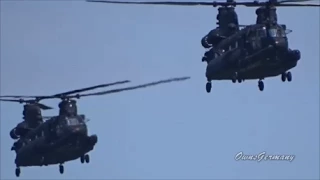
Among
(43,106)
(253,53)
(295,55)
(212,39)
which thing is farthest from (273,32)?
(43,106)

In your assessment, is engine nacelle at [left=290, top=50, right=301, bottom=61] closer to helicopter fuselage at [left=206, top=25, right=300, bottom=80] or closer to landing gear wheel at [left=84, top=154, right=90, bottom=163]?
helicopter fuselage at [left=206, top=25, right=300, bottom=80]

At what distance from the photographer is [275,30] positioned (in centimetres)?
7275

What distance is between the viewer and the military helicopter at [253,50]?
71875 mm

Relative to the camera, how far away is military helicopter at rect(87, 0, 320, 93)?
71875mm

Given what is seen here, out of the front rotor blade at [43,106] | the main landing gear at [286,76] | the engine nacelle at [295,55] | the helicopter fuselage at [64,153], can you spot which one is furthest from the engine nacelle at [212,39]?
the front rotor blade at [43,106]

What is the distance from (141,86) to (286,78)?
7.11 meters

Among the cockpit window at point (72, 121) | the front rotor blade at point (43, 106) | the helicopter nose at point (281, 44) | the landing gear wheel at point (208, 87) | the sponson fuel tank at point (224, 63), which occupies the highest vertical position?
the helicopter nose at point (281, 44)

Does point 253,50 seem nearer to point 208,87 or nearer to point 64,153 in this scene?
point 208,87

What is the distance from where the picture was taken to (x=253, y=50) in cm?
7294

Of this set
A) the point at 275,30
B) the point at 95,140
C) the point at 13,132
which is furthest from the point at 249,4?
the point at 13,132

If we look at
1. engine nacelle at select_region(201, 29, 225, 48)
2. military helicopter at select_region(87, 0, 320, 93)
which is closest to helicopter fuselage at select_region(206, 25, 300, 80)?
military helicopter at select_region(87, 0, 320, 93)

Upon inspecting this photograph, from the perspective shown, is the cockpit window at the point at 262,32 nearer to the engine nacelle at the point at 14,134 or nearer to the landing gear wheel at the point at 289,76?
the landing gear wheel at the point at 289,76

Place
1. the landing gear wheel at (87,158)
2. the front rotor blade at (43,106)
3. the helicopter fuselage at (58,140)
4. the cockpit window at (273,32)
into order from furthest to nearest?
the front rotor blade at (43,106), the landing gear wheel at (87,158), the helicopter fuselage at (58,140), the cockpit window at (273,32)

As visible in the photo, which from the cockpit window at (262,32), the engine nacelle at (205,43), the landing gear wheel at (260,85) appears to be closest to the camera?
the cockpit window at (262,32)
